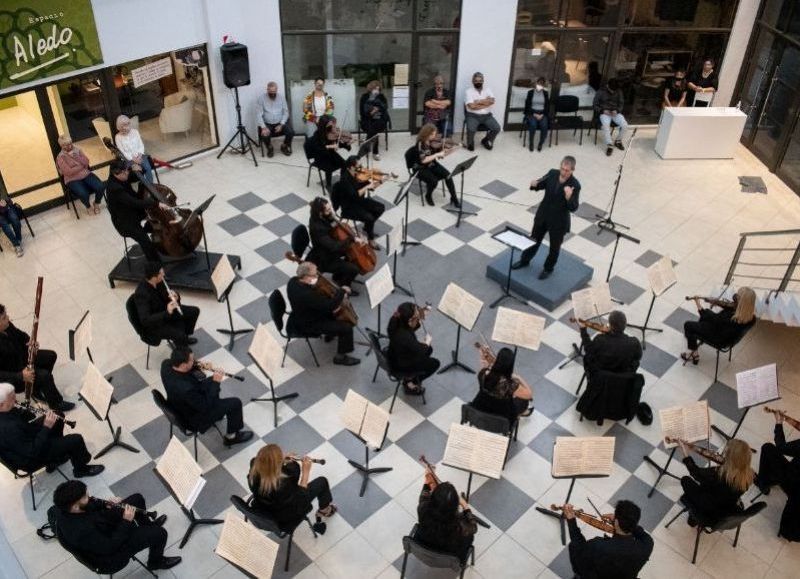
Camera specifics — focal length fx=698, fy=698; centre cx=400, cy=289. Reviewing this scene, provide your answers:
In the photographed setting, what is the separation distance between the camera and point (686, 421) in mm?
6043

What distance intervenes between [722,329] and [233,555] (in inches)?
218

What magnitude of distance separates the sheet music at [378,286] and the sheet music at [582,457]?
2.52 m

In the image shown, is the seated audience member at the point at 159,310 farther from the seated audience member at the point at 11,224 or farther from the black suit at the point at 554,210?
the black suit at the point at 554,210

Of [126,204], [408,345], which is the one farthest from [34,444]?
[408,345]

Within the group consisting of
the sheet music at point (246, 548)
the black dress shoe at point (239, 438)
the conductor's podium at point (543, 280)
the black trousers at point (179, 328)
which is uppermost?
the sheet music at point (246, 548)

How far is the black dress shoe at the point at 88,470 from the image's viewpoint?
6.45 m

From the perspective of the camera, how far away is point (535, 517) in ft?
20.6

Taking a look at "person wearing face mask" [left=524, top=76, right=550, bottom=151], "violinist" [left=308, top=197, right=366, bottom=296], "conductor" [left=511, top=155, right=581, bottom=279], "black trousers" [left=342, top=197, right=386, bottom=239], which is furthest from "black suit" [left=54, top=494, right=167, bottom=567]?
"person wearing face mask" [left=524, top=76, right=550, bottom=151]

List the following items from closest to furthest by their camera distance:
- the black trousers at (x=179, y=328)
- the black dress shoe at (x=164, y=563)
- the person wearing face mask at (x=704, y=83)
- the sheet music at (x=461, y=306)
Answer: the black dress shoe at (x=164, y=563) < the sheet music at (x=461, y=306) < the black trousers at (x=179, y=328) < the person wearing face mask at (x=704, y=83)

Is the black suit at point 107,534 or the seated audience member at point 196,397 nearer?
the black suit at point 107,534

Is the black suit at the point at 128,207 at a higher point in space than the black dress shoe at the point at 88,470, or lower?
higher

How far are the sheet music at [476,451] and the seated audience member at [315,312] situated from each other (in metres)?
2.32

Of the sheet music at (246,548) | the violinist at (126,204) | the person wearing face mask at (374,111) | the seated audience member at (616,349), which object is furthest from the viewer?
the person wearing face mask at (374,111)

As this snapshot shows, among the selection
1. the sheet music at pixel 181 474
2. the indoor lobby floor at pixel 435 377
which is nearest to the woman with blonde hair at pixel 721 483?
the indoor lobby floor at pixel 435 377
